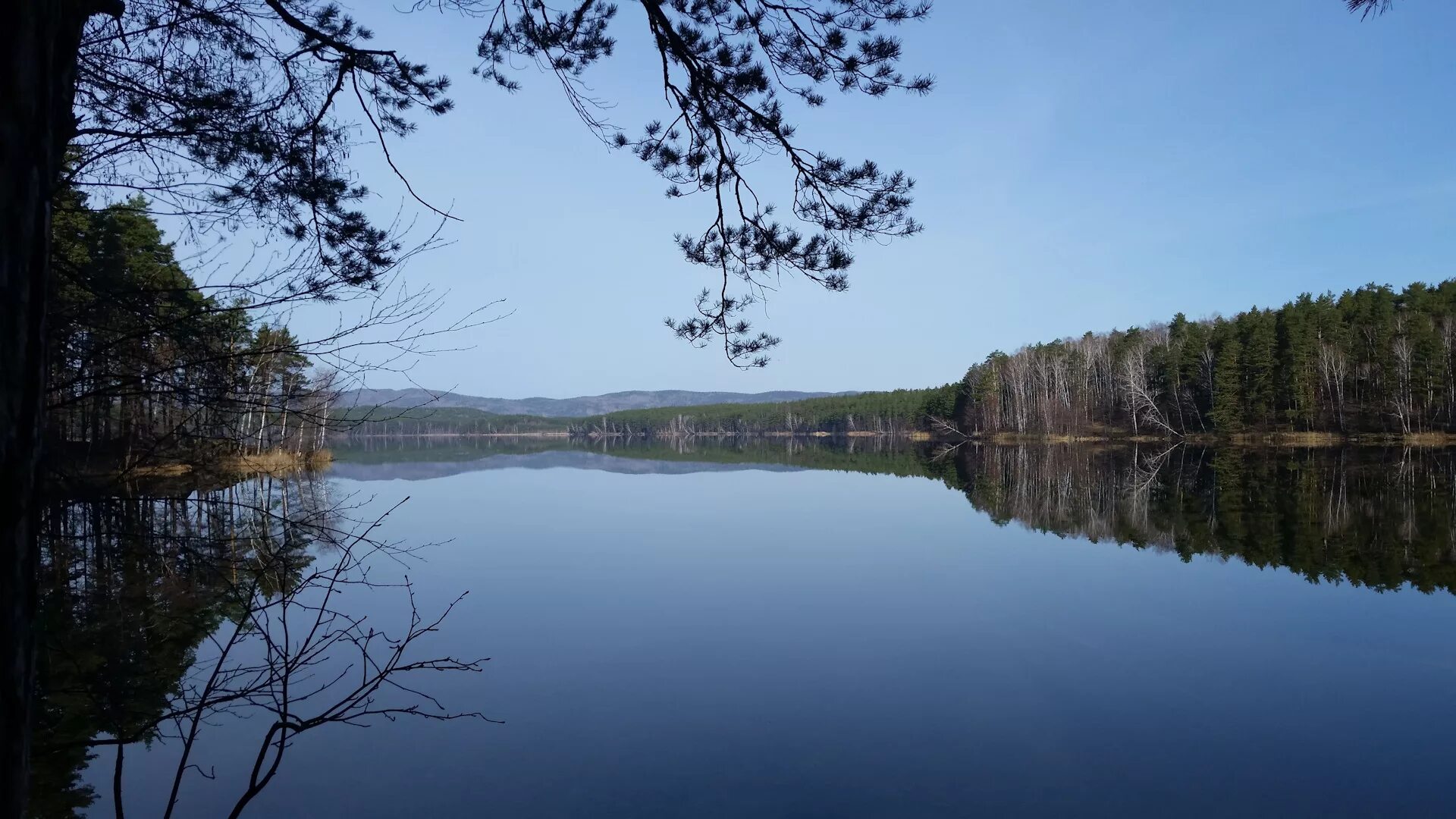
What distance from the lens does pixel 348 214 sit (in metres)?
3.93

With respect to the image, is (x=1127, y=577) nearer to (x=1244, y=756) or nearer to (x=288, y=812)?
(x=1244, y=756)

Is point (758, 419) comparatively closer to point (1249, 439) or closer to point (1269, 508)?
point (1249, 439)

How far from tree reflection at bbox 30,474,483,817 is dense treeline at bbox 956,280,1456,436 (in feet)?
157

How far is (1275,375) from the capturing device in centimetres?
4466

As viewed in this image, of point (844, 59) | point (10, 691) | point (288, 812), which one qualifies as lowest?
point (288, 812)

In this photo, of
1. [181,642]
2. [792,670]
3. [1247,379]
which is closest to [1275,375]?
[1247,379]

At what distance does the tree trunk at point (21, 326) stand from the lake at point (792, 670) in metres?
0.32

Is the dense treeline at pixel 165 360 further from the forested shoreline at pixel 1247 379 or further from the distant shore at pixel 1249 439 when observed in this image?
the distant shore at pixel 1249 439

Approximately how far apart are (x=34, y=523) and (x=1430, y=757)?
20.3ft

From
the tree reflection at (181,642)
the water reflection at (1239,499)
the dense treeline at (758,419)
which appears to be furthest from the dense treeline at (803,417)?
the tree reflection at (181,642)

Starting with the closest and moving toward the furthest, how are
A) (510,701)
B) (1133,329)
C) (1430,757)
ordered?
(1430,757), (510,701), (1133,329)

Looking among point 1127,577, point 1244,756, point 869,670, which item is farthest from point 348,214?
point 1127,577

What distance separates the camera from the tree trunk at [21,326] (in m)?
1.26

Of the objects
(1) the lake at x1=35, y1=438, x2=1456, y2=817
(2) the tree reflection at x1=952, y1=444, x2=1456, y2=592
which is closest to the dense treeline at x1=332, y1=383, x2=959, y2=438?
(2) the tree reflection at x1=952, y1=444, x2=1456, y2=592
